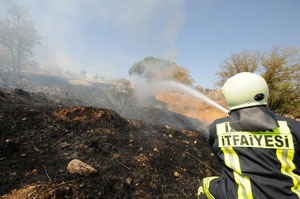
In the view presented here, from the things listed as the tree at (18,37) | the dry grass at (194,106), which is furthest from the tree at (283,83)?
the tree at (18,37)

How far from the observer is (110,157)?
2.86 meters

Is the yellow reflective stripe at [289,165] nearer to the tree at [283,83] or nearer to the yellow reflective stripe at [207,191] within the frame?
the yellow reflective stripe at [207,191]

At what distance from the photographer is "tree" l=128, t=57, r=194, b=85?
1046 inches

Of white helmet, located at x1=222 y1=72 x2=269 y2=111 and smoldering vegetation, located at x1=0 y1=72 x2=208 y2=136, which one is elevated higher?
white helmet, located at x1=222 y1=72 x2=269 y2=111

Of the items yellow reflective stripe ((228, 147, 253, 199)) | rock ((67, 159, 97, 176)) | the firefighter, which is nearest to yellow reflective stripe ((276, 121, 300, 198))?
the firefighter

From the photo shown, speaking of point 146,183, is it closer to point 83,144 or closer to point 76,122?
point 83,144

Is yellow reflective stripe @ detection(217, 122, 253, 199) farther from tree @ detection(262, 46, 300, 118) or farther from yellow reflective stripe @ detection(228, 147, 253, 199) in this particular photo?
tree @ detection(262, 46, 300, 118)

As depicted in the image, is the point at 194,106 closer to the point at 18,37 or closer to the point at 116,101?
the point at 116,101

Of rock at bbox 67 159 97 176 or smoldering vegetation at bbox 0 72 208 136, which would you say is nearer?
rock at bbox 67 159 97 176

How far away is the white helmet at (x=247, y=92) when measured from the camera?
4.14ft

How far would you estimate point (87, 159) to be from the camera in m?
2.63

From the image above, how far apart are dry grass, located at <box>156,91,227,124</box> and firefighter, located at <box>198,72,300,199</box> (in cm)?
1432

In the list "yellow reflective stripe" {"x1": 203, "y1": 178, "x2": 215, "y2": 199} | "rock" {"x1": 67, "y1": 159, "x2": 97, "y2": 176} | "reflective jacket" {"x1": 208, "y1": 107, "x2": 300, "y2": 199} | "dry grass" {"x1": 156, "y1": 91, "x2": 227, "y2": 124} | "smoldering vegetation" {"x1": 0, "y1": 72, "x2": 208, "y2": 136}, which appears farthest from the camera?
"dry grass" {"x1": 156, "y1": 91, "x2": 227, "y2": 124}

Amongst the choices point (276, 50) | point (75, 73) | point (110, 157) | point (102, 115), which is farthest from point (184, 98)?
point (75, 73)
